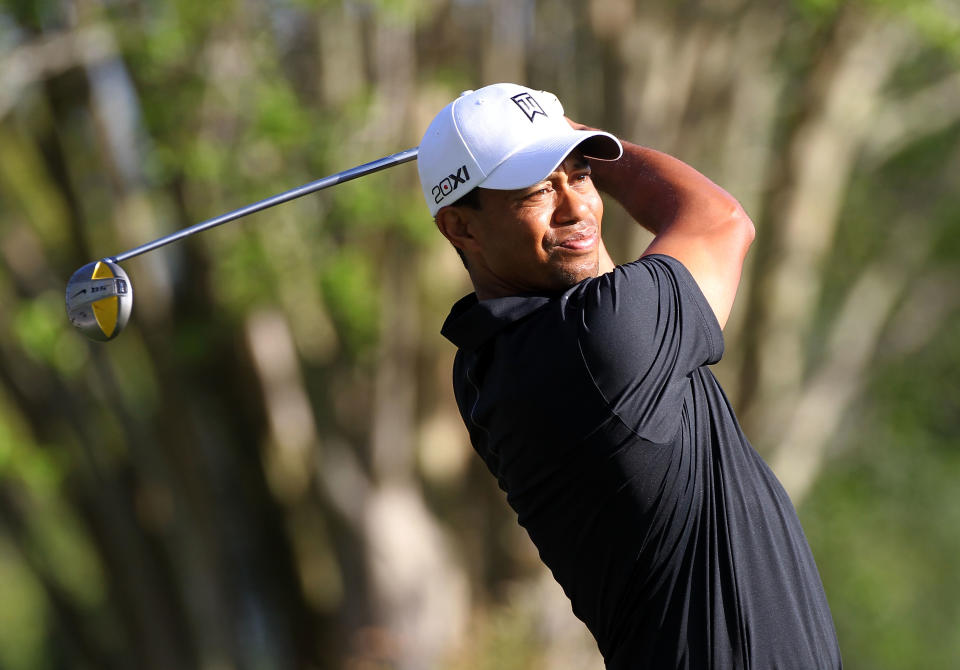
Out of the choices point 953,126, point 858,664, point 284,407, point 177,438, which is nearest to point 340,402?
point 284,407

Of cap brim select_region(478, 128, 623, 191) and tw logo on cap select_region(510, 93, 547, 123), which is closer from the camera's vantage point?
cap brim select_region(478, 128, 623, 191)

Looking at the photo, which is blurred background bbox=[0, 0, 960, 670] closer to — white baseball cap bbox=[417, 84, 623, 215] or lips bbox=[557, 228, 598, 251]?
white baseball cap bbox=[417, 84, 623, 215]

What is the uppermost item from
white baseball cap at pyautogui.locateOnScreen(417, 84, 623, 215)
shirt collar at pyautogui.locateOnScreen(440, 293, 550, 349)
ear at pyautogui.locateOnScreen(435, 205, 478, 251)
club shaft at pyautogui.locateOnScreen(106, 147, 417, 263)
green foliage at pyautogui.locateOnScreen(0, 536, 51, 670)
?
white baseball cap at pyautogui.locateOnScreen(417, 84, 623, 215)

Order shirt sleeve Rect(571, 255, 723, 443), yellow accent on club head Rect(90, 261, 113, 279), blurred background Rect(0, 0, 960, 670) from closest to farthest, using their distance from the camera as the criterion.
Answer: shirt sleeve Rect(571, 255, 723, 443) → yellow accent on club head Rect(90, 261, 113, 279) → blurred background Rect(0, 0, 960, 670)

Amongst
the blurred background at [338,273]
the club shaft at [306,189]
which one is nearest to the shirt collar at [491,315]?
the club shaft at [306,189]

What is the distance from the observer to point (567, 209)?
2.37 m

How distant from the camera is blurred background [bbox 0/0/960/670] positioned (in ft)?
26.7

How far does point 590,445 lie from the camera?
217 centimetres

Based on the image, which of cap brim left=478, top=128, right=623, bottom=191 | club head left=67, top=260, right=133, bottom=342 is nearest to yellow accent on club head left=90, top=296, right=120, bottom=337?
club head left=67, top=260, right=133, bottom=342

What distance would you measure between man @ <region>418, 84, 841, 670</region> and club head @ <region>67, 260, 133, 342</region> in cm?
88

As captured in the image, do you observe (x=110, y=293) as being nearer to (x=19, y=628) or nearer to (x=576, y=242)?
(x=576, y=242)

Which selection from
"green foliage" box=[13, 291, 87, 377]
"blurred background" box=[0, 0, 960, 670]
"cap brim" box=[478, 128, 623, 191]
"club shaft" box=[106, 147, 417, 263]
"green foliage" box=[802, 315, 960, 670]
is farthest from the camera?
"green foliage" box=[802, 315, 960, 670]

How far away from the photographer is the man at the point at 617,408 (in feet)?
7.03

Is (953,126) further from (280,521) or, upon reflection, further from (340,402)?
(280,521)
